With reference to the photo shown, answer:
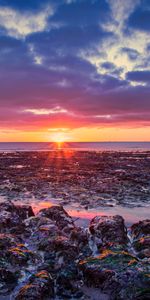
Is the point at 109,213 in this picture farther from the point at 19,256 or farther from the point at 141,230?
the point at 19,256

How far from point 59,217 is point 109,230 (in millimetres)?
1636

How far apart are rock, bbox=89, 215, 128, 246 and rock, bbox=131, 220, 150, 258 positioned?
308 millimetres

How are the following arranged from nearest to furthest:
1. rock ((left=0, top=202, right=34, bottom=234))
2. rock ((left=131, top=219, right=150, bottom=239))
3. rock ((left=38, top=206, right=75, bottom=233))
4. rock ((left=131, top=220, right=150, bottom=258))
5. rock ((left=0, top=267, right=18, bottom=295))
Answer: rock ((left=0, top=267, right=18, bottom=295)) < rock ((left=131, top=220, right=150, bottom=258)) < rock ((left=131, top=219, right=150, bottom=239)) < rock ((left=0, top=202, right=34, bottom=234)) < rock ((left=38, top=206, right=75, bottom=233))

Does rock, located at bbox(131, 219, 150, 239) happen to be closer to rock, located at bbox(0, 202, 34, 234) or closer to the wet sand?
the wet sand

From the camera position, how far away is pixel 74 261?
541 cm

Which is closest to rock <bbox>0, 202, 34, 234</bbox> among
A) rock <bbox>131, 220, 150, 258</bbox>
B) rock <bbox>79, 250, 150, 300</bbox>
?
rock <bbox>79, 250, 150, 300</bbox>

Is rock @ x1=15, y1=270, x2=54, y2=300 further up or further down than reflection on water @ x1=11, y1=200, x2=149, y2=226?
further up

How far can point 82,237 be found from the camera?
20.7ft

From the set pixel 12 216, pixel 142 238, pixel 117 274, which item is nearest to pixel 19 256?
pixel 117 274

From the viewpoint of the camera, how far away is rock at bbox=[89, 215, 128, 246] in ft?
21.1

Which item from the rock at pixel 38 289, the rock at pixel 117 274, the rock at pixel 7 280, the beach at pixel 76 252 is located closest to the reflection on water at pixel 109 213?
the beach at pixel 76 252

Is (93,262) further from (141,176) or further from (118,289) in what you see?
(141,176)

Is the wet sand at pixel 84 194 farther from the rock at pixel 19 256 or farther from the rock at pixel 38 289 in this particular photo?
the rock at pixel 38 289

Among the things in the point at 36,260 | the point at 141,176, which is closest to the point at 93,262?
the point at 36,260
